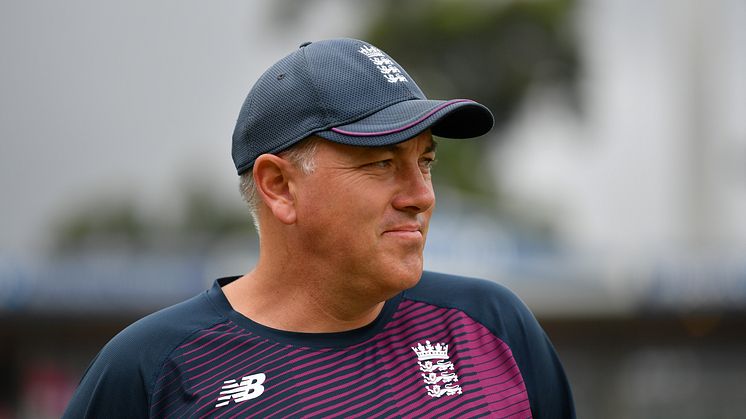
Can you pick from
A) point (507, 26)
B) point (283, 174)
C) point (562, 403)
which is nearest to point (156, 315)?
point (283, 174)

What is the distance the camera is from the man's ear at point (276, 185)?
2.74 meters

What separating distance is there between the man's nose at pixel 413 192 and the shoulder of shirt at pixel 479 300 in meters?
0.33

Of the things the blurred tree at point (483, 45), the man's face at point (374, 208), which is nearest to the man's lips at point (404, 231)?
the man's face at point (374, 208)

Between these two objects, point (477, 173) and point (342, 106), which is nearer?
point (342, 106)

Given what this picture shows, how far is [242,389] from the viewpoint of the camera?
2.67 meters

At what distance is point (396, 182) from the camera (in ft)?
8.80

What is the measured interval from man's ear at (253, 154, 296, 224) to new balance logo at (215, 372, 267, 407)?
1.18 feet

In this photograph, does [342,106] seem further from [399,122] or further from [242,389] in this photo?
[242,389]

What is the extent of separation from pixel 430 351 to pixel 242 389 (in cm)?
45

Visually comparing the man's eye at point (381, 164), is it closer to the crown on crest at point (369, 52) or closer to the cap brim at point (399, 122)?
the cap brim at point (399, 122)

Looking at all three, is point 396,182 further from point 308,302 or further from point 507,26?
point 507,26

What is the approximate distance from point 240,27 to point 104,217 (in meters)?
5.61

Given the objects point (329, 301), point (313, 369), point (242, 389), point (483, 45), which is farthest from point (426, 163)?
point (483, 45)

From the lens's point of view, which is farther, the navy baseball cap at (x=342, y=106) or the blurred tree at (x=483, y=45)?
the blurred tree at (x=483, y=45)
